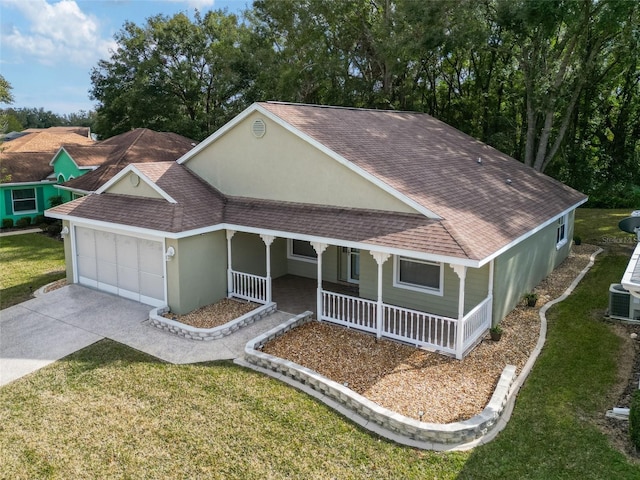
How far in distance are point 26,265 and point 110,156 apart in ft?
31.6

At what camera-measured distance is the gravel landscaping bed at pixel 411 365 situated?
1000 centimetres

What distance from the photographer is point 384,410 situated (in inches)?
373

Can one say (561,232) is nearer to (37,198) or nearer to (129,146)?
(129,146)

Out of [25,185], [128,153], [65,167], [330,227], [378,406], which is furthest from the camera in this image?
[25,185]

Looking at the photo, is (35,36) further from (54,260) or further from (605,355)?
(605,355)

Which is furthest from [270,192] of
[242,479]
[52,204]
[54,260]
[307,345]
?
[52,204]

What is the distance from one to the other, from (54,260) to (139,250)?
9.86 m

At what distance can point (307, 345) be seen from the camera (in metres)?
12.7

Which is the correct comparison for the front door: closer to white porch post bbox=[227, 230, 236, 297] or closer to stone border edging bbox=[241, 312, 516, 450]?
white porch post bbox=[227, 230, 236, 297]

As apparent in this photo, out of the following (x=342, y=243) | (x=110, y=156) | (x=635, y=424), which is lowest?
(x=635, y=424)

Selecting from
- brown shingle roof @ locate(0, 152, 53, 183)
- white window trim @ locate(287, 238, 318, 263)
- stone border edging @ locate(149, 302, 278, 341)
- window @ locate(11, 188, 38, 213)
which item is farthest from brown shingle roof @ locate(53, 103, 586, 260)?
window @ locate(11, 188, 38, 213)

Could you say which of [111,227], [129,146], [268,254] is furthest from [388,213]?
[129,146]

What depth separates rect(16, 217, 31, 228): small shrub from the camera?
3083 centimetres

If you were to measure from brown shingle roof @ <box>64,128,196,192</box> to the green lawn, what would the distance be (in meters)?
15.8
